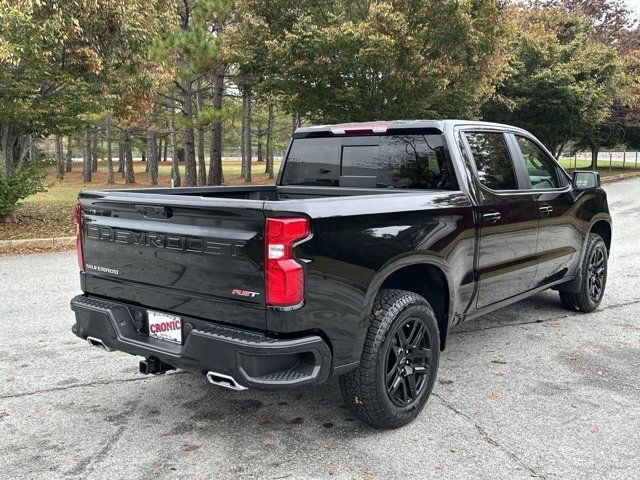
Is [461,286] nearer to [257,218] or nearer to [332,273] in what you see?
[332,273]

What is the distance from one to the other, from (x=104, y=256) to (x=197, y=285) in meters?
0.84

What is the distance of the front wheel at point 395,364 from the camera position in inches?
128

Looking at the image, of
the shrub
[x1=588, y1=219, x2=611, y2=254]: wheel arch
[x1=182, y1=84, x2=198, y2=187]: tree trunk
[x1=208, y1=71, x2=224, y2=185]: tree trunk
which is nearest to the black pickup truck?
[x1=588, y1=219, x2=611, y2=254]: wheel arch

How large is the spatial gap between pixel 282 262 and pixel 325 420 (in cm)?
133

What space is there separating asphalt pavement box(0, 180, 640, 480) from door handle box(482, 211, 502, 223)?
3.87 ft

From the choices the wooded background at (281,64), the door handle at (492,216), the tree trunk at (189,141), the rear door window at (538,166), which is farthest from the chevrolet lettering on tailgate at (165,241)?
the tree trunk at (189,141)

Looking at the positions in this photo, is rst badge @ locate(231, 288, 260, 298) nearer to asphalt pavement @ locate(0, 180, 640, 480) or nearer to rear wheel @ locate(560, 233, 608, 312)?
asphalt pavement @ locate(0, 180, 640, 480)

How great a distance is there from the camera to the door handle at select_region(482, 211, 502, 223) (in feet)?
13.8

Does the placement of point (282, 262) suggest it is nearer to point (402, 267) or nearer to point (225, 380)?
point (225, 380)

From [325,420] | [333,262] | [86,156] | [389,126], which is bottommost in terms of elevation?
[325,420]

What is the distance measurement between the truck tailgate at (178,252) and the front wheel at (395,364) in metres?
0.74

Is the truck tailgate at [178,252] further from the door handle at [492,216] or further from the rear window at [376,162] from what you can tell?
the door handle at [492,216]

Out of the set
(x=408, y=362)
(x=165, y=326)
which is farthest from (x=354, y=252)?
(x=165, y=326)

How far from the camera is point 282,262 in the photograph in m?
2.81
